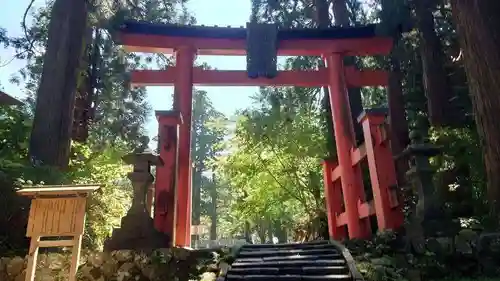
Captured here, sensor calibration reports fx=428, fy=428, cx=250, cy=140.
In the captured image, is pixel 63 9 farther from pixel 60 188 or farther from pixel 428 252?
pixel 428 252

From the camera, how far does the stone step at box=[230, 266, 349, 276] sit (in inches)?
215

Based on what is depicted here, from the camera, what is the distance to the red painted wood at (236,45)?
8.76 meters

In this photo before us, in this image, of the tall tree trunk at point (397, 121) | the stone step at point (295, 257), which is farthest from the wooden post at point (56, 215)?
the tall tree trunk at point (397, 121)

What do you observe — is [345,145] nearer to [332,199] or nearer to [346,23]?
[332,199]

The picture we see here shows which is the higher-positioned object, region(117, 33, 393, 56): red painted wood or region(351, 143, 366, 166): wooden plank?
region(117, 33, 393, 56): red painted wood

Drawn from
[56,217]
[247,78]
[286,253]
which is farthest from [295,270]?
[247,78]

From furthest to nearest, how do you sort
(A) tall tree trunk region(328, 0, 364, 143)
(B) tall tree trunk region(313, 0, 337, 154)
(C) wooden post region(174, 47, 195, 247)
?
(B) tall tree trunk region(313, 0, 337, 154)
(A) tall tree trunk region(328, 0, 364, 143)
(C) wooden post region(174, 47, 195, 247)

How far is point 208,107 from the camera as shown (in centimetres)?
3228

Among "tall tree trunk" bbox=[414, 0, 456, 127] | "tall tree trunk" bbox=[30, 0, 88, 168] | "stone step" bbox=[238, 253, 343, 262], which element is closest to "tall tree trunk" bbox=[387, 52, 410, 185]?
"tall tree trunk" bbox=[414, 0, 456, 127]

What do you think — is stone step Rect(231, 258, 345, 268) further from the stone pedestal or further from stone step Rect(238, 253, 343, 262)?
the stone pedestal

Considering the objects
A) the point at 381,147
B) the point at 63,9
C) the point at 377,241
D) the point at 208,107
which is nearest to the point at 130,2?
the point at 63,9

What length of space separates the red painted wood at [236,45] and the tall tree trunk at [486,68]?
2.80 m

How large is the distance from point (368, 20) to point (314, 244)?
25.9 ft

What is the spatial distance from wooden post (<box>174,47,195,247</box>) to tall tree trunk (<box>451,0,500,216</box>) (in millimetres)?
4822
